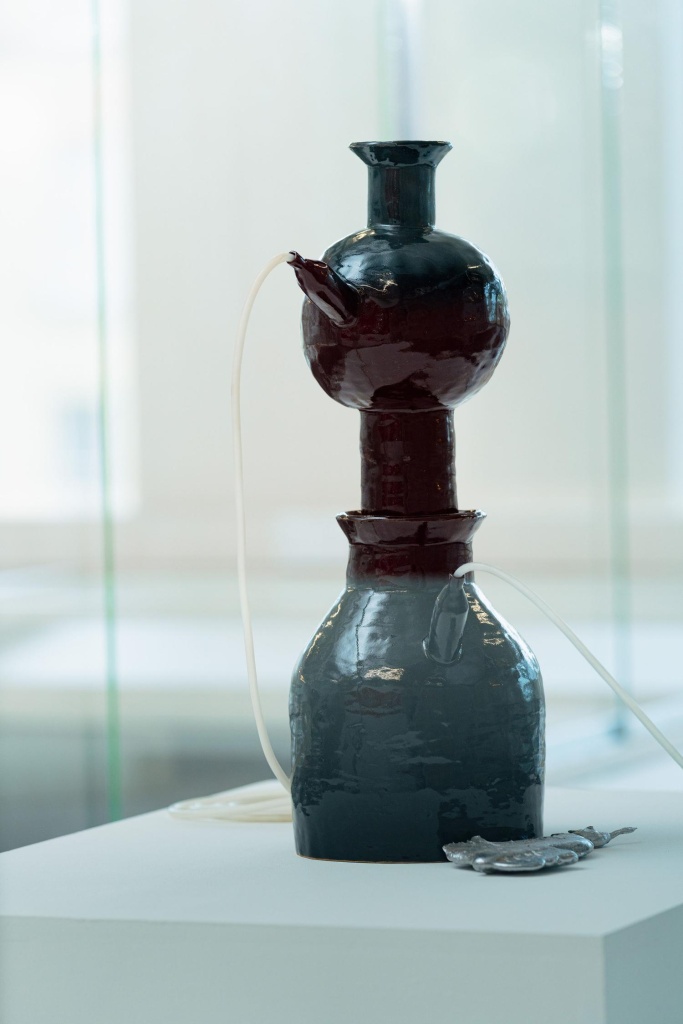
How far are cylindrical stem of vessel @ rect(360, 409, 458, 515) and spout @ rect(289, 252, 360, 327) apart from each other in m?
0.06

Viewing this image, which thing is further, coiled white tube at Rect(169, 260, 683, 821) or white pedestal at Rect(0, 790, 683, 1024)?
coiled white tube at Rect(169, 260, 683, 821)

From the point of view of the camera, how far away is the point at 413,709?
74 centimetres

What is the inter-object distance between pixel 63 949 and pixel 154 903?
0.15ft

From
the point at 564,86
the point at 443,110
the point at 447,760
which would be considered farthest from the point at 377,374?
the point at 564,86

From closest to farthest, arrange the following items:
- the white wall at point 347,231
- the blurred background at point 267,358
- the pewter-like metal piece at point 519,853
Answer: the pewter-like metal piece at point 519,853 → the blurred background at point 267,358 → the white wall at point 347,231

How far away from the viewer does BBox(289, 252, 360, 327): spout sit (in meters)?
0.75

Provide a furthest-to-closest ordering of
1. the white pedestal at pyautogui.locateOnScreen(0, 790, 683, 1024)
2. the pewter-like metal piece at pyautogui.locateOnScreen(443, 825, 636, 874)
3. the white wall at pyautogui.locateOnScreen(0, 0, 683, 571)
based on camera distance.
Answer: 1. the white wall at pyautogui.locateOnScreen(0, 0, 683, 571)
2. the pewter-like metal piece at pyautogui.locateOnScreen(443, 825, 636, 874)
3. the white pedestal at pyautogui.locateOnScreen(0, 790, 683, 1024)

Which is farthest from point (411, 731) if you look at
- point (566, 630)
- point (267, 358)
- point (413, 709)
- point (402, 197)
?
point (267, 358)

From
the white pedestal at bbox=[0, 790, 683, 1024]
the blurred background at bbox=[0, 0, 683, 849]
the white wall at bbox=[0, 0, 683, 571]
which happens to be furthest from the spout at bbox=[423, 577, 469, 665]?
the white wall at bbox=[0, 0, 683, 571]

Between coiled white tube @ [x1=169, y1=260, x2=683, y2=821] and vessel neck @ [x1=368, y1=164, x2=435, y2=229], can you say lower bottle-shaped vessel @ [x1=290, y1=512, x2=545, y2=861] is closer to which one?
coiled white tube @ [x1=169, y1=260, x2=683, y2=821]

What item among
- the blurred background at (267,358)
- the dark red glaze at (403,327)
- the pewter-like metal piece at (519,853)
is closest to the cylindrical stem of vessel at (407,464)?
the dark red glaze at (403,327)

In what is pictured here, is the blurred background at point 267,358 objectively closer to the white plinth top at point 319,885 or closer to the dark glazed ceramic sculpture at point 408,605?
the white plinth top at point 319,885

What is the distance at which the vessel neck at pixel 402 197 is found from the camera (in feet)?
2.57

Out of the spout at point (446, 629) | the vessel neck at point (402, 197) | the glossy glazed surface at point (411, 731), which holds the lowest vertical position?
the glossy glazed surface at point (411, 731)
